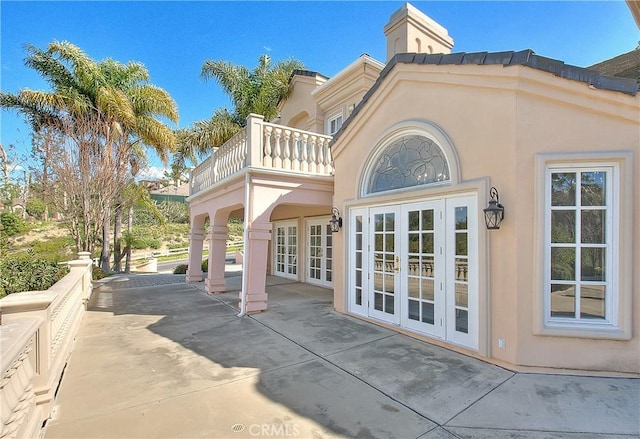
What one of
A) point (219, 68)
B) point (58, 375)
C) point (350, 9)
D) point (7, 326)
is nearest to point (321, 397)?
point (7, 326)

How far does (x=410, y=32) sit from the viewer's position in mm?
7605

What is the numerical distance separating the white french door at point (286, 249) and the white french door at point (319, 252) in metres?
1.02

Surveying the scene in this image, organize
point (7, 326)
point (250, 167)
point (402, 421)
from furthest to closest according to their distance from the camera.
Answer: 1. point (250, 167)
2. point (402, 421)
3. point (7, 326)

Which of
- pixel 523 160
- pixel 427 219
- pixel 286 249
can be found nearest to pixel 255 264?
pixel 427 219

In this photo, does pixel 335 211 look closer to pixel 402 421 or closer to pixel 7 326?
pixel 402 421

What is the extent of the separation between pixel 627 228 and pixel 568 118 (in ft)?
5.15

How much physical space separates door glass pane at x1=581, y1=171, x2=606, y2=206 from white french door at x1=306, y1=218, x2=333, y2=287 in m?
7.34

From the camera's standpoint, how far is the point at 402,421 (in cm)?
317

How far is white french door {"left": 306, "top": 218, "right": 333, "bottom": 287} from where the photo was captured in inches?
434

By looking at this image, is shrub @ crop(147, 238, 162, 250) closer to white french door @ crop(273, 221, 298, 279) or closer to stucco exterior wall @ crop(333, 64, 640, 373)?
white french door @ crop(273, 221, 298, 279)

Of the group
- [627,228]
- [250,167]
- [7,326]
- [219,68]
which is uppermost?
[219,68]

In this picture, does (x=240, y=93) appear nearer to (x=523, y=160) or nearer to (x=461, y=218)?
(x=461, y=218)

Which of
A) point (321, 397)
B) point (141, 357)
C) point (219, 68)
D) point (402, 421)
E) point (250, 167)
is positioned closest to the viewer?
point (402, 421)

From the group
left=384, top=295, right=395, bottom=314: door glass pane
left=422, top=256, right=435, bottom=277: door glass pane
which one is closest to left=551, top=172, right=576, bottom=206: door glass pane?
→ left=422, top=256, right=435, bottom=277: door glass pane
